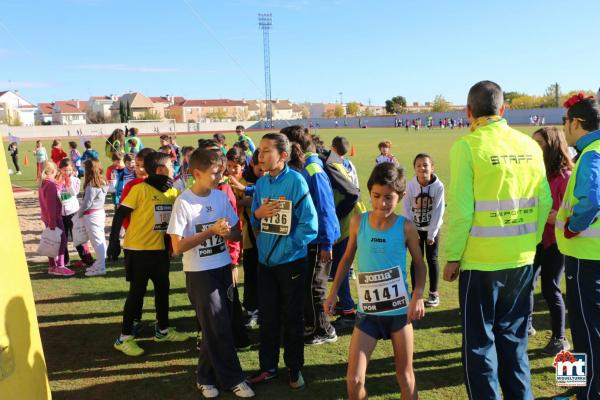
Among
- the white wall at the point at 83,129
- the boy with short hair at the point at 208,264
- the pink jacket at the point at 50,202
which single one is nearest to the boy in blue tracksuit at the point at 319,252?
the boy with short hair at the point at 208,264

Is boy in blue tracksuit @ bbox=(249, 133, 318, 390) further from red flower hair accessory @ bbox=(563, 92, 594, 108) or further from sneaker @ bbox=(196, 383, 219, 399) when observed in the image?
red flower hair accessory @ bbox=(563, 92, 594, 108)

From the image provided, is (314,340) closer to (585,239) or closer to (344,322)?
(344,322)

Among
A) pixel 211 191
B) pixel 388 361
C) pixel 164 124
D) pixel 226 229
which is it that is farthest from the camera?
pixel 164 124

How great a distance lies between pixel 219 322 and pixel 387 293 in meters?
1.50

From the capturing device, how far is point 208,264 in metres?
3.96

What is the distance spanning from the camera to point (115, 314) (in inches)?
239

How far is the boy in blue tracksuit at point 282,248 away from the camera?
4.07m

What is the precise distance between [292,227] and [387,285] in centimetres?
111

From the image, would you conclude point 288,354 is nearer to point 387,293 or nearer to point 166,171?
point 387,293

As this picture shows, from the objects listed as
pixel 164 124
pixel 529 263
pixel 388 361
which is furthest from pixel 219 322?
pixel 164 124

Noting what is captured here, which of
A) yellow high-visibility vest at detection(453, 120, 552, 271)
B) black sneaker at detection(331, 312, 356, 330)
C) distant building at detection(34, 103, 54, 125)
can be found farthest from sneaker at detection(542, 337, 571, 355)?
distant building at detection(34, 103, 54, 125)

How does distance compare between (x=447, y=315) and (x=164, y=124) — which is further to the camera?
(x=164, y=124)

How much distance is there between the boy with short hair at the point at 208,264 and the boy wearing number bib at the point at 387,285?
1232 mm

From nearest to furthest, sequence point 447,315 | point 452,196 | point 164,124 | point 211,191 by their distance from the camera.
A: point 452,196, point 211,191, point 447,315, point 164,124
